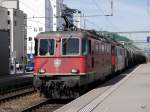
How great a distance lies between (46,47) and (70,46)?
3.28ft

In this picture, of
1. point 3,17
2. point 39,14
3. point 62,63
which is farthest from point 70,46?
point 39,14

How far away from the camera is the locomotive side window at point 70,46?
1875cm

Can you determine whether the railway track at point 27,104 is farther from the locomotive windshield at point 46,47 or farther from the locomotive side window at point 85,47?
the locomotive side window at point 85,47

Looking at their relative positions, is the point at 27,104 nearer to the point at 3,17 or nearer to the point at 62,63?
the point at 62,63

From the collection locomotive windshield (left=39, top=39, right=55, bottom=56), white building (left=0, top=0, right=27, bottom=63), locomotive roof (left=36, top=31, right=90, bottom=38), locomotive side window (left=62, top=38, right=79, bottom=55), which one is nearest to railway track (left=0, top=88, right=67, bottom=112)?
locomotive windshield (left=39, top=39, right=55, bottom=56)

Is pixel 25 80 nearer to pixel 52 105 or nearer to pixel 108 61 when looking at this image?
pixel 108 61

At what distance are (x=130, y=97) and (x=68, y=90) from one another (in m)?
2.74

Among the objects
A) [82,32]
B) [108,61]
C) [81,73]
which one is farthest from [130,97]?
[108,61]

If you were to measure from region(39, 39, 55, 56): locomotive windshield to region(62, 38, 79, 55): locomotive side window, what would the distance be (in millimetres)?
494

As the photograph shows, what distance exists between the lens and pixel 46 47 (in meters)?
19.1

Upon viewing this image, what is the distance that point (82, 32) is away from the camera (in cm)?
1906

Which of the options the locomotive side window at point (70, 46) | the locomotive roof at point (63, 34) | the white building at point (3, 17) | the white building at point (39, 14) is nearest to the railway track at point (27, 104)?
the locomotive side window at point (70, 46)

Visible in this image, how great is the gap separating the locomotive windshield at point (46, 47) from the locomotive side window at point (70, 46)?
49cm

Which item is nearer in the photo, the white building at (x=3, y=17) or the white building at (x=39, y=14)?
the white building at (x=3, y=17)
